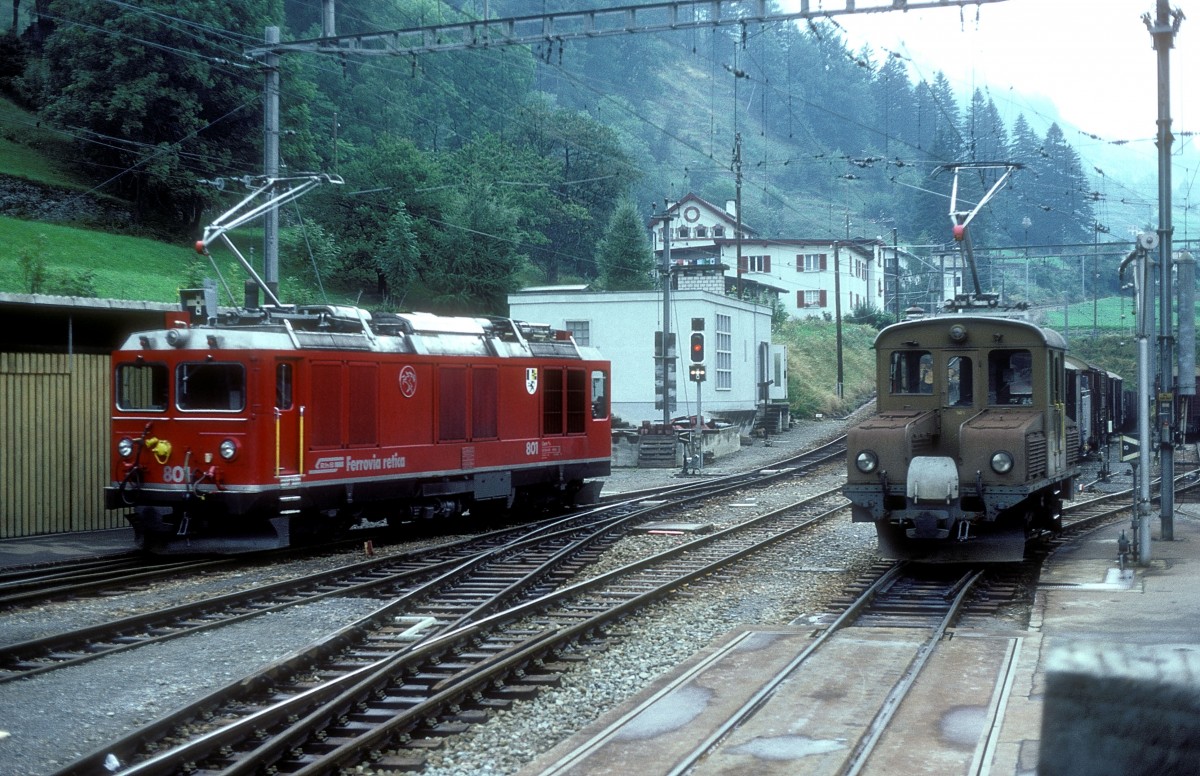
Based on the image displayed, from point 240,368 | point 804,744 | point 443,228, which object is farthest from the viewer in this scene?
point 443,228

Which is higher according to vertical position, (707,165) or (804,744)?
(707,165)

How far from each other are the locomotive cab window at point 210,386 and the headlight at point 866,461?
755cm

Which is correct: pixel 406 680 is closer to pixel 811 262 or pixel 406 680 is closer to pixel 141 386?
pixel 141 386

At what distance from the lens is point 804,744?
7.22m

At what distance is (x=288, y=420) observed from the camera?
15578mm

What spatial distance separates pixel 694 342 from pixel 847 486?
638 inches

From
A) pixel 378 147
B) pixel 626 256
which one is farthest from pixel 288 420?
pixel 626 256

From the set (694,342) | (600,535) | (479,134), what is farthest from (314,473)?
(479,134)

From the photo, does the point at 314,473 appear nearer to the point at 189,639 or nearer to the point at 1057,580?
the point at 189,639

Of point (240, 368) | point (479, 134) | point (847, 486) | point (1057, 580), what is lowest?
point (1057, 580)

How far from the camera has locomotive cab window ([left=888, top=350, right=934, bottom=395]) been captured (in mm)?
14922

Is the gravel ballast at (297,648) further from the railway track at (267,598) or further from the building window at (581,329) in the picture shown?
the building window at (581,329)

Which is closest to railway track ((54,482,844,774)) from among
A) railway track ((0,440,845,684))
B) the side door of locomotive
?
railway track ((0,440,845,684))

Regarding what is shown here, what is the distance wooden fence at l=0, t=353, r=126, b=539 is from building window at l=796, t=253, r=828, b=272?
209 feet
